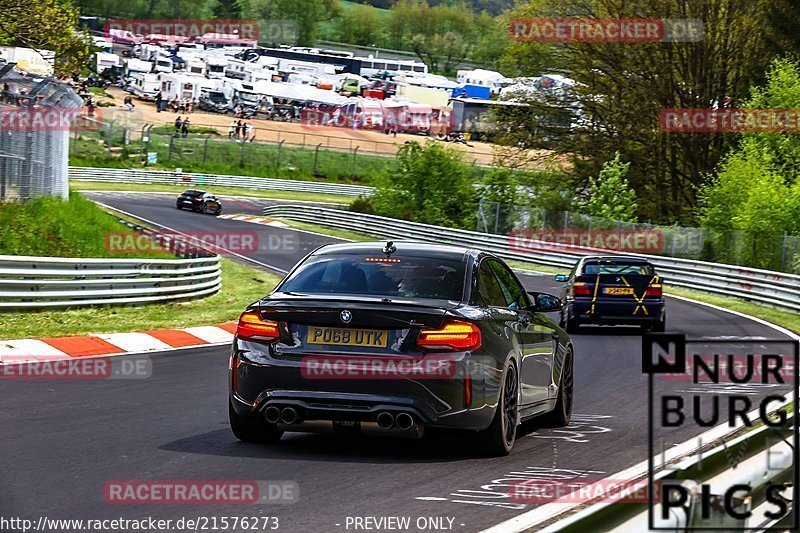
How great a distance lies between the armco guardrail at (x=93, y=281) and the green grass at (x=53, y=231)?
1358 mm

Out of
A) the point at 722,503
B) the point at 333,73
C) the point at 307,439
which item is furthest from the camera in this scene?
the point at 333,73

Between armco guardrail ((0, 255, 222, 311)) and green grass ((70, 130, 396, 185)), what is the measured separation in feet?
156

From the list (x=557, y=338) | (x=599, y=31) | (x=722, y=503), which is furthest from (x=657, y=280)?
(x=599, y=31)

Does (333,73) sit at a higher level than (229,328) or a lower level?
higher

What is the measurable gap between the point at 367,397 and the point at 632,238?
35788 millimetres

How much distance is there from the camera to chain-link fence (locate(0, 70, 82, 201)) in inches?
848

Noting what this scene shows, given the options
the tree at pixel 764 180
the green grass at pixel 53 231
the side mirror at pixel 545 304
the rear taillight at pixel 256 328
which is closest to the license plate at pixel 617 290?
the green grass at pixel 53 231

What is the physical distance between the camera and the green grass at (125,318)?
1670cm

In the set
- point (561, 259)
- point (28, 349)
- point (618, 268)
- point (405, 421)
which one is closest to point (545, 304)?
point (405, 421)

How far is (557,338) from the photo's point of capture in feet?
34.3

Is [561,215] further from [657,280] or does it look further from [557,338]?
[557,338]

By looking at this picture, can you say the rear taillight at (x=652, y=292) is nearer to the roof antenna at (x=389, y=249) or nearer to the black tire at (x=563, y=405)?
the black tire at (x=563, y=405)

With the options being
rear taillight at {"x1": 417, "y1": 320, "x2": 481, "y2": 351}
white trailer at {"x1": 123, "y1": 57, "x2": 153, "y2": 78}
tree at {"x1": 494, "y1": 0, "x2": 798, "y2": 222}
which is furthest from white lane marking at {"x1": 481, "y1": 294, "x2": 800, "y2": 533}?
white trailer at {"x1": 123, "y1": 57, "x2": 153, "y2": 78}

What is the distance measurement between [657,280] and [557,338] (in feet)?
39.9
